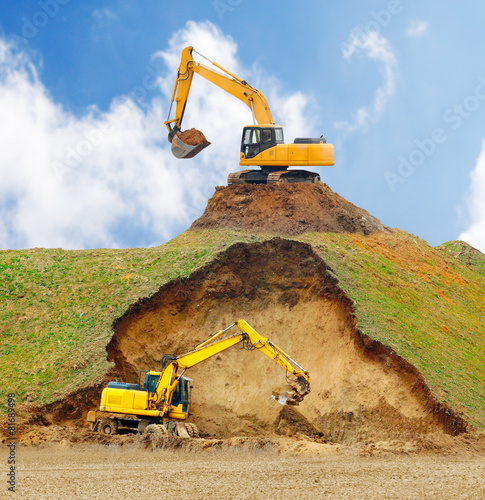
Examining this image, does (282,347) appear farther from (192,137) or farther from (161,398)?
(192,137)

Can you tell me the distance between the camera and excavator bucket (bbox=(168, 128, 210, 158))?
37469 millimetres

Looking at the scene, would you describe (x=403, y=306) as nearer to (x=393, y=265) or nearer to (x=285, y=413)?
(x=393, y=265)

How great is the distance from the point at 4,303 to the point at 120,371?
8.18 meters

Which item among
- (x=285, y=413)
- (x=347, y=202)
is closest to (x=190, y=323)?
(x=285, y=413)

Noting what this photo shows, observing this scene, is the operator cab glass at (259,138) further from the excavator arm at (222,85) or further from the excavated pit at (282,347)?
the excavated pit at (282,347)

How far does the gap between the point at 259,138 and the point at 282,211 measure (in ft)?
14.9

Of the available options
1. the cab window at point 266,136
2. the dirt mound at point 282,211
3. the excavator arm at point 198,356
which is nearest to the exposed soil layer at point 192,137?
the cab window at point 266,136

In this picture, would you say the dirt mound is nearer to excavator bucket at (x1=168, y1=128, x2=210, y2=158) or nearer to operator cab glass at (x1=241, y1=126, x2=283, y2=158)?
operator cab glass at (x1=241, y1=126, x2=283, y2=158)

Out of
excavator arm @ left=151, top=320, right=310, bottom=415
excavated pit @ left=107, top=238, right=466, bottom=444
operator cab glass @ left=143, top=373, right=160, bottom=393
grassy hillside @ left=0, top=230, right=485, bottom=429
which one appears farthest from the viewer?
grassy hillside @ left=0, top=230, right=485, bottom=429

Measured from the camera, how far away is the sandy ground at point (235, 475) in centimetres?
1697

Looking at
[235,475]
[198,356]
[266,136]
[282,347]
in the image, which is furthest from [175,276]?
[235,475]

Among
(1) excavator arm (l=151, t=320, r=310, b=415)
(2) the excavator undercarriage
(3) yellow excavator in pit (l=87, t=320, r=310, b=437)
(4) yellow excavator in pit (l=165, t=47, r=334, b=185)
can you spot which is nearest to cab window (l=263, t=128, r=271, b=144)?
(4) yellow excavator in pit (l=165, t=47, r=334, b=185)

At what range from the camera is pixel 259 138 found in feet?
125

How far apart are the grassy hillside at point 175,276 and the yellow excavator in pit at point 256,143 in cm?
475
